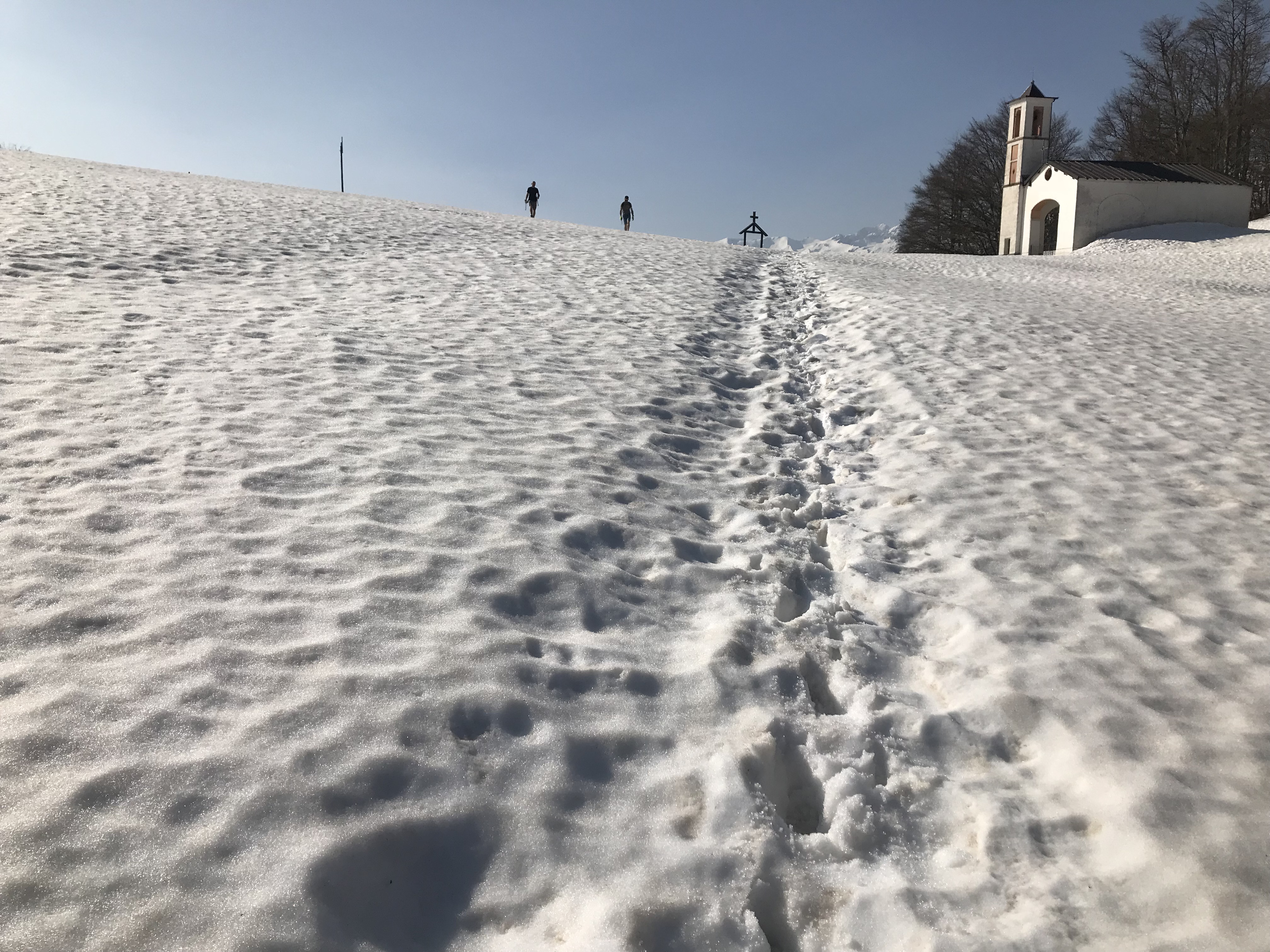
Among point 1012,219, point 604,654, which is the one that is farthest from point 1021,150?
point 604,654

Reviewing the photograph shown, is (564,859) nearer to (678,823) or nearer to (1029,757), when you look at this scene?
(678,823)

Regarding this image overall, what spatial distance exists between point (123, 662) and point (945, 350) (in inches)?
345

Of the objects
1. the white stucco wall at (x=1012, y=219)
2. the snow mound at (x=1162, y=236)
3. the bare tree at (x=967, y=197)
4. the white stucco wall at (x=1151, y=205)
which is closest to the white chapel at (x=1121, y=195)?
the white stucco wall at (x=1151, y=205)

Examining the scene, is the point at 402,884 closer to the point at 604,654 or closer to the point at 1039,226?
the point at 604,654

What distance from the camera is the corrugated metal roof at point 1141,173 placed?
33.6 meters

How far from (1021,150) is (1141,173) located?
5735mm

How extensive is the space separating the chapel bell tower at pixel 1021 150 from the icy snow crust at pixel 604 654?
118 ft

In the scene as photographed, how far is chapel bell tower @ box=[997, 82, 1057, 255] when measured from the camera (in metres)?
37.3

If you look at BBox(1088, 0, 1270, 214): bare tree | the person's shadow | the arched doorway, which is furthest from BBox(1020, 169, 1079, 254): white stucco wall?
the person's shadow

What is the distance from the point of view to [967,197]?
50656 mm

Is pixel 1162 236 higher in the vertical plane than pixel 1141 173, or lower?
lower

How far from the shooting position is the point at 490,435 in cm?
546

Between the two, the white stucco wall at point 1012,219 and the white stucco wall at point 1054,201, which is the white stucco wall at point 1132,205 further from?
the white stucco wall at point 1012,219

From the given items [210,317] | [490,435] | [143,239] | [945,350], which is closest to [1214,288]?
[945,350]
